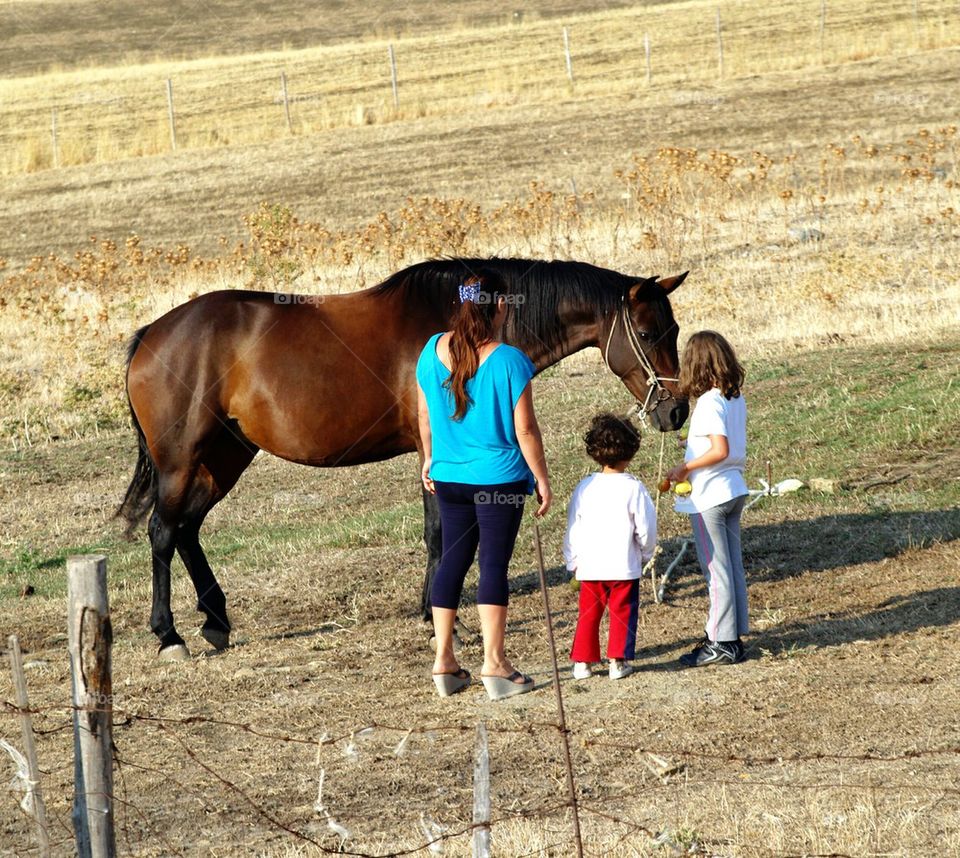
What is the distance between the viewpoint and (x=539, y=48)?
4353 centimetres

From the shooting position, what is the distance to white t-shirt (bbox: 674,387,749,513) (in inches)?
246

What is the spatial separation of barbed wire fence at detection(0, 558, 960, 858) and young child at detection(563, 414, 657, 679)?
72 cm

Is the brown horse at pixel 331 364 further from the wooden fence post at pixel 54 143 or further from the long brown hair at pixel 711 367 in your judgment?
the wooden fence post at pixel 54 143

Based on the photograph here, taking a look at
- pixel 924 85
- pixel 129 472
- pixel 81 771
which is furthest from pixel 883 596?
pixel 924 85

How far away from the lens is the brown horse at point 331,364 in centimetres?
759

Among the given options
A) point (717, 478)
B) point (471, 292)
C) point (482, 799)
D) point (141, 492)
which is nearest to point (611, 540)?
point (717, 478)

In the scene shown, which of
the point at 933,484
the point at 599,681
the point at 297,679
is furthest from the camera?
the point at 933,484

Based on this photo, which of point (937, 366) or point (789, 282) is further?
point (789, 282)

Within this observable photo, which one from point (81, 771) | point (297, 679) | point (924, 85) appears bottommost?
point (297, 679)

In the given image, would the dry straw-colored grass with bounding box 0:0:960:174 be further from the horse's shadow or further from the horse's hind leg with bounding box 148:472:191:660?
the horse's shadow

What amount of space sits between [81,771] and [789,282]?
14615 millimetres

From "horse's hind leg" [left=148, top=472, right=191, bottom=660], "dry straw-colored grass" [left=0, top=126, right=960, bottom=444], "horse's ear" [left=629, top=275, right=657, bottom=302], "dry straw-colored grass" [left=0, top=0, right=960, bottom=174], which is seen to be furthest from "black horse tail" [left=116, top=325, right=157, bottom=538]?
"dry straw-colored grass" [left=0, top=0, right=960, bottom=174]

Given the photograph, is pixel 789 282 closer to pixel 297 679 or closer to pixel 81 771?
pixel 297 679

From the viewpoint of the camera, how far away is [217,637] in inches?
303
